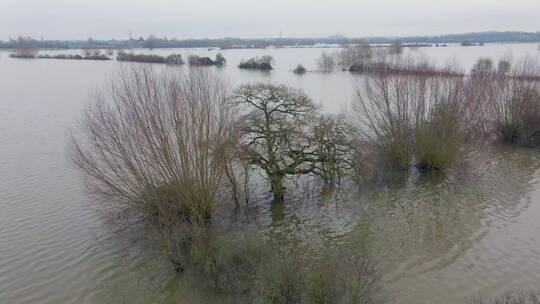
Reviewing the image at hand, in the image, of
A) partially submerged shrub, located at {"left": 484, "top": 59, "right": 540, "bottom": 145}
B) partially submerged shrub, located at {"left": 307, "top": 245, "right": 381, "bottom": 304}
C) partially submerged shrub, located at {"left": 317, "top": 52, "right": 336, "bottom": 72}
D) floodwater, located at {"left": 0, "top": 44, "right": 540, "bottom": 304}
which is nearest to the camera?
partially submerged shrub, located at {"left": 307, "top": 245, "right": 381, "bottom": 304}

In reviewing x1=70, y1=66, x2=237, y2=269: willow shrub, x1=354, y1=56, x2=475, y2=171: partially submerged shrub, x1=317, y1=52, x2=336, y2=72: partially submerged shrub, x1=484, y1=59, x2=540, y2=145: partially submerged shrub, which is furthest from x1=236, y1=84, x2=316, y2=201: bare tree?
x1=317, y1=52, x2=336, y2=72: partially submerged shrub

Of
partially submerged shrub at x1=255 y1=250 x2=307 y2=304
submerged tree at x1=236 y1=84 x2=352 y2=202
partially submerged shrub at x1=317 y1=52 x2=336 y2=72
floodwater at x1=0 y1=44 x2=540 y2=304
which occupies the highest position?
partially submerged shrub at x1=317 y1=52 x2=336 y2=72

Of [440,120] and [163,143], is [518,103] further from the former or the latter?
[163,143]

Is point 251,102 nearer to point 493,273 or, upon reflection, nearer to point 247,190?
point 247,190

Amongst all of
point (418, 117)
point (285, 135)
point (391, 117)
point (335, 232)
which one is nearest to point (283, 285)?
point (335, 232)

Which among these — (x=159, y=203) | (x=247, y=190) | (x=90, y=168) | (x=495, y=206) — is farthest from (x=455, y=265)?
(x=90, y=168)

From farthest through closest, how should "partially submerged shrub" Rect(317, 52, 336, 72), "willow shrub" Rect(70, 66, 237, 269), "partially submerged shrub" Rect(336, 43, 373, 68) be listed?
"partially submerged shrub" Rect(317, 52, 336, 72) → "partially submerged shrub" Rect(336, 43, 373, 68) → "willow shrub" Rect(70, 66, 237, 269)

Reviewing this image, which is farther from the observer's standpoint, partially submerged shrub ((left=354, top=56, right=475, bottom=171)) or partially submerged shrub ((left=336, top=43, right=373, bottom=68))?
partially submerged shrub ((left=336, top=43, right=373, bottom=68))

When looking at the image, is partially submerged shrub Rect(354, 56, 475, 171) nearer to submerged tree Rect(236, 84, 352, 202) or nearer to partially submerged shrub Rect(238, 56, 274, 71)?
submerged tree Rect(236, 84, 352, 202)
